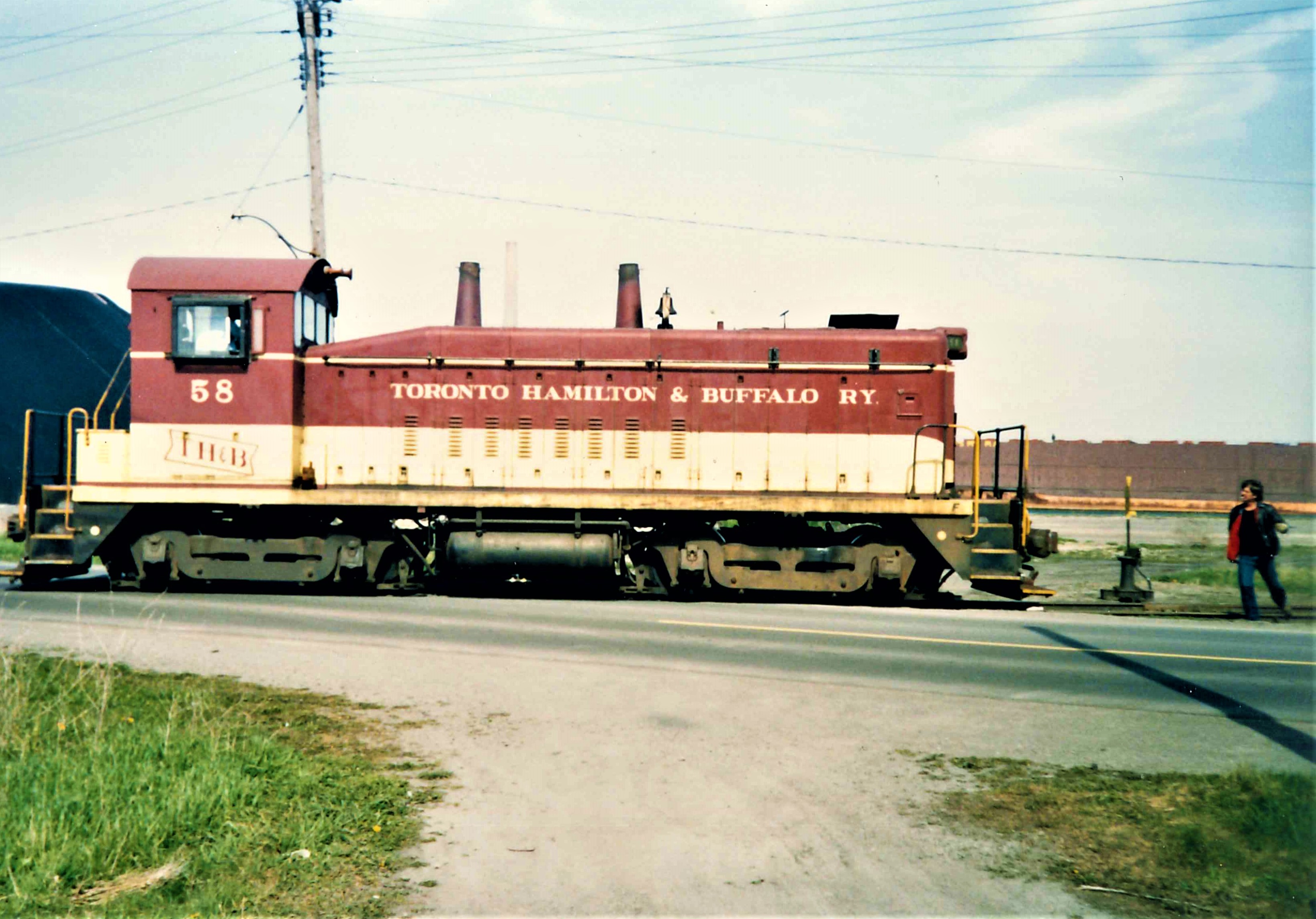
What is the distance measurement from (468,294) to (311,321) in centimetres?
242

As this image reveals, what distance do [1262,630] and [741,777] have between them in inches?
395

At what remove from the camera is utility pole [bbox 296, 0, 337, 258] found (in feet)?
69.2

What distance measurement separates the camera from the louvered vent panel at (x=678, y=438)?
14.8 m

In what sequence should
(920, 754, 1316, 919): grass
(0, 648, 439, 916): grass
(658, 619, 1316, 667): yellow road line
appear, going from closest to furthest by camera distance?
(0, 648, 439, 916): grass → (920, 754, 1316, 919): grass → (658, 619, 1316, 667): yellow road line

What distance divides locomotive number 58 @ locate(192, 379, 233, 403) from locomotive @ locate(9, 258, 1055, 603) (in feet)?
0.09

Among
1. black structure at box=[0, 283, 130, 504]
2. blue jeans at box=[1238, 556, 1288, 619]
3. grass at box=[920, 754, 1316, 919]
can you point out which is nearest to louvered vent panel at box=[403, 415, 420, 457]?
grass at box=[920, 754, 1316, 919]

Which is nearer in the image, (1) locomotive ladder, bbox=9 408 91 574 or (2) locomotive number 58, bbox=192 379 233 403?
(1) locomotive ladder, bbox=9 408 91 574

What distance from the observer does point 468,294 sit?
1565cm

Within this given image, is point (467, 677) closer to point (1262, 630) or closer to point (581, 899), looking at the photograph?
point (581, 899)

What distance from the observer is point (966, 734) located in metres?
7.31

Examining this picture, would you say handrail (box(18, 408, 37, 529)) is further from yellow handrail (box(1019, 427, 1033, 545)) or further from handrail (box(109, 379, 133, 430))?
yellow handrail (box(1019, 427, 1033, 545))

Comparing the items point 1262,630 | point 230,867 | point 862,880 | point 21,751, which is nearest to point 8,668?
point 21,751

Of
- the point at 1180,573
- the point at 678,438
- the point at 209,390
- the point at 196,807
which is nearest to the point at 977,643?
the point at 678,438

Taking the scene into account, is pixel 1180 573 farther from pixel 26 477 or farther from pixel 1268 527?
pixel 26 477
